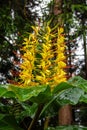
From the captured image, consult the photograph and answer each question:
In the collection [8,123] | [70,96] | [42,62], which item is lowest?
[8,123]

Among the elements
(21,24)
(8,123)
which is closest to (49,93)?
(8,123)

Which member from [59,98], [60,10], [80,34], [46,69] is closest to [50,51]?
[46,69]

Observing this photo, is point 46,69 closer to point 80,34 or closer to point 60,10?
point 60,10

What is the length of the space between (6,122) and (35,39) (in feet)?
2.01

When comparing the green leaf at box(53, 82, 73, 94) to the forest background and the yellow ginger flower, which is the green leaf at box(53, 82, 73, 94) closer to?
the yellow ginger flower

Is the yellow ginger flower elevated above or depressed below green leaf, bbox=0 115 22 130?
above

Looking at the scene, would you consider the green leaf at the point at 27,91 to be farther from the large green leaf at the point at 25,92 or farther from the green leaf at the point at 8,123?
the green leaf at the point at 8,123

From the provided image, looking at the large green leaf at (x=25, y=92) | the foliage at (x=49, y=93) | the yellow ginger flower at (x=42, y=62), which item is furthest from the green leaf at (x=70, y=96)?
the yellow ginger flower at (x=42, y=62)

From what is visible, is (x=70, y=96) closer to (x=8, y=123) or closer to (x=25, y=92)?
(x=25, y=92)

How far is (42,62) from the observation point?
2.26 metres

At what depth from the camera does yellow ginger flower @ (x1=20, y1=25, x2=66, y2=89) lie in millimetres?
2246

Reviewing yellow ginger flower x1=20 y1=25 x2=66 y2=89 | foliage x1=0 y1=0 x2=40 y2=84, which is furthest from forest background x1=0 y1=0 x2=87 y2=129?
yellow ginger flower x1=20 y1=25 x2=66 y2=89

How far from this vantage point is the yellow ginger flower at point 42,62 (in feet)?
7.37

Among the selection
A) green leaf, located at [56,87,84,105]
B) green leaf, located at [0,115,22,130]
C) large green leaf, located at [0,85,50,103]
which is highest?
large green leaf, located at [0,85,50,103]
